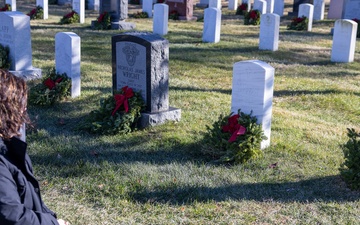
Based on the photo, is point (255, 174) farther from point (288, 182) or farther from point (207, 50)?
point (207, 50)

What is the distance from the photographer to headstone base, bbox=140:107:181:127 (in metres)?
7.70

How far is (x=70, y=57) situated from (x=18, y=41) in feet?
5.80

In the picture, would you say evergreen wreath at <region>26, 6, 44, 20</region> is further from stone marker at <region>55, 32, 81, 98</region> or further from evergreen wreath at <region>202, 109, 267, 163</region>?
evergreen wreath at <region>202, 109, 267, 163</region>

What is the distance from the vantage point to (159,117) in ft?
25.6

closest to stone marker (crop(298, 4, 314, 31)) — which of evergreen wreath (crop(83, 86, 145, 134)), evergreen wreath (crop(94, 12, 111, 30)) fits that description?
evergreen wreath (crop(94, 12, 111, 30))

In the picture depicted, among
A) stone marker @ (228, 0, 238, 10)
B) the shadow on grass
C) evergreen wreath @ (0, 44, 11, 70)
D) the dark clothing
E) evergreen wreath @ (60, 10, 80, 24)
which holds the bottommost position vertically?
the shadow on grass

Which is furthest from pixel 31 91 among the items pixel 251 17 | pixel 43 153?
pixel 251 17

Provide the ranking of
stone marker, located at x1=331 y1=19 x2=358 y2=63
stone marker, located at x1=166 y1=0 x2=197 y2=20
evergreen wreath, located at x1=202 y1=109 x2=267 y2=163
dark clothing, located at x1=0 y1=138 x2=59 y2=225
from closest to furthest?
dark clothing, located at x1=0 y1=138 x2=59 y2=225 → evergreen wreath, located at x1=202 y1=109 x2=267 y2=163 → stone marker, located at x1=331 y1=19 x2=358 y2=63 → stone marker, located at x1=166 y1=0 x2=197 y2=20

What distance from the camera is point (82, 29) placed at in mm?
17500

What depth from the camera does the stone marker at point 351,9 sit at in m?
18.7

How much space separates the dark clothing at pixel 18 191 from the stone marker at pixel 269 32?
11.9 m

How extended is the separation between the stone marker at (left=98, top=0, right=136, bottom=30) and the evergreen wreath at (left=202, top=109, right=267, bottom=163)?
449 inches

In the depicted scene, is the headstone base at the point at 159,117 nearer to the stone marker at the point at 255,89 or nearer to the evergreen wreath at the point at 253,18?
the stone marker at the point at 255,89

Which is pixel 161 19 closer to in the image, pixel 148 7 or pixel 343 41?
pixel 148 7
